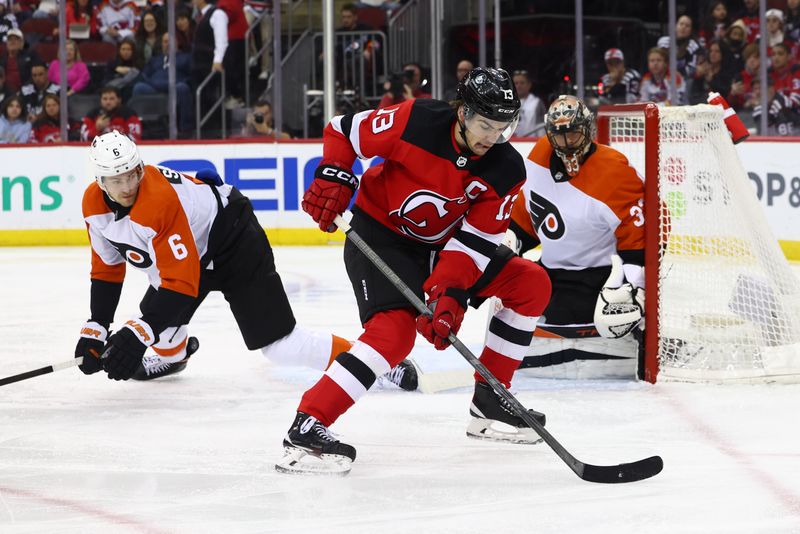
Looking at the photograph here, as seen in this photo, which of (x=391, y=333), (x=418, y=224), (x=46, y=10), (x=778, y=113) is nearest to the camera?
(x=391, y=333)

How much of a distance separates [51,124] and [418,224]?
5429 mm

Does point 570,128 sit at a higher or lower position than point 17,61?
lower

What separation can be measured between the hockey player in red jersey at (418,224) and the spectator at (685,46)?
15.6 ft

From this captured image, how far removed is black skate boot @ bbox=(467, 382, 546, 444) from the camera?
273cm

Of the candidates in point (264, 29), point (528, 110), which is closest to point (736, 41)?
point (528, 110)

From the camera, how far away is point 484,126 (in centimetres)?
242

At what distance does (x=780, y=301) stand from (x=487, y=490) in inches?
57.9

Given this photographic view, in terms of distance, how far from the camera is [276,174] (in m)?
7.34

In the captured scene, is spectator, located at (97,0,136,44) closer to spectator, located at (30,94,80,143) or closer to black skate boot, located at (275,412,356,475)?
spectator, located at (30,94,80,143)

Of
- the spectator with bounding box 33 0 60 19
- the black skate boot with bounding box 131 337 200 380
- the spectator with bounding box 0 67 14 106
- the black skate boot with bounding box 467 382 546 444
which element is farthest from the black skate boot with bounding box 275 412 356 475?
the spectator with bounding box 33 0 60 19

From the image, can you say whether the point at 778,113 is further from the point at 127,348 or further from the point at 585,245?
the point at 127,348

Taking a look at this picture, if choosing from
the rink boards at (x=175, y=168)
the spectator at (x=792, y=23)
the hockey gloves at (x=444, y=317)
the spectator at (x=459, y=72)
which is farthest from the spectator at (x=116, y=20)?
the hockey gloves at (x=444, y=317)

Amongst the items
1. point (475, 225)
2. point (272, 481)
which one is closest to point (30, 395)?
point (272, 481)

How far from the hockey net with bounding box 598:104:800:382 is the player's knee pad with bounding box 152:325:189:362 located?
1.32 meters
